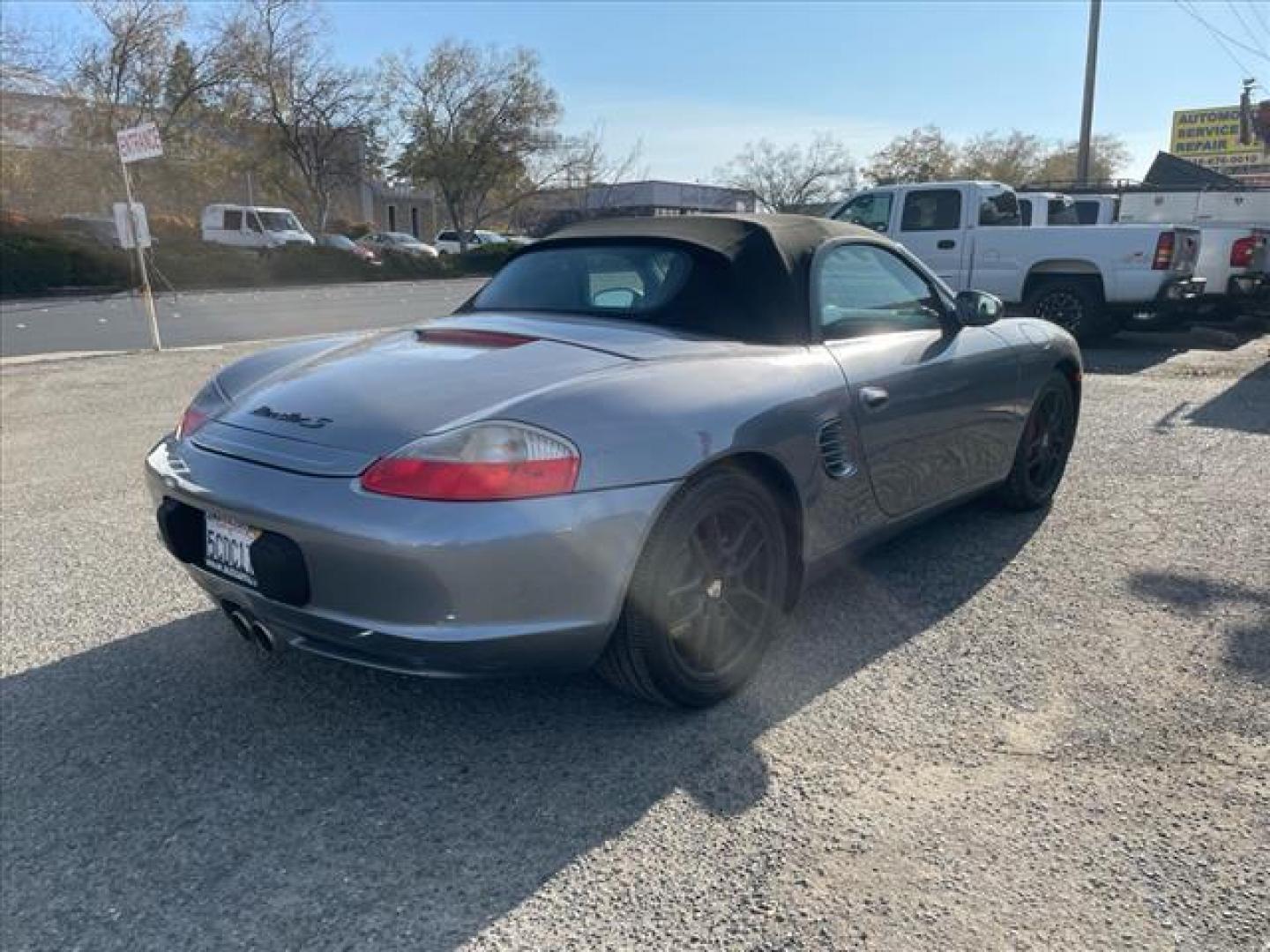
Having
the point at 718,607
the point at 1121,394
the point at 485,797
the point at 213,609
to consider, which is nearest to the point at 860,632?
the point at 718,607

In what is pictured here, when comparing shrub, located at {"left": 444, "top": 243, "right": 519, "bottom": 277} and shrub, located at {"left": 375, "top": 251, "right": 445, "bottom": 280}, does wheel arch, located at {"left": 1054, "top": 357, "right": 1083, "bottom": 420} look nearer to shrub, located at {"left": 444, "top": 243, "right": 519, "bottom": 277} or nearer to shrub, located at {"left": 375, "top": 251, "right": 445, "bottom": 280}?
shrub, located at {"left": 375, "top": 251, "right": 445, "bottom": 280}

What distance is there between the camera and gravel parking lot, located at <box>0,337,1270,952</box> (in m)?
2.00

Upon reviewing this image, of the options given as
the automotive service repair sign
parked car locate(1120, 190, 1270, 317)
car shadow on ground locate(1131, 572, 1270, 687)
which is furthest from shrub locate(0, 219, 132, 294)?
the automotive service repair sign

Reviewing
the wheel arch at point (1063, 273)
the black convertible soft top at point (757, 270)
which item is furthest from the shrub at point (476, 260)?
→ the black convertible soft top at point (757, 270)

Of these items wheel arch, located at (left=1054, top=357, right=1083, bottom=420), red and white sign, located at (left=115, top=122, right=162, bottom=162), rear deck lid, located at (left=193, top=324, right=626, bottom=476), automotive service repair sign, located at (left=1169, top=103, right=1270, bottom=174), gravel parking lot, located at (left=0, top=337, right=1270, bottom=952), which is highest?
automotive service repair sign, located at (left=1169, top=103, right=1270, bottom=174)

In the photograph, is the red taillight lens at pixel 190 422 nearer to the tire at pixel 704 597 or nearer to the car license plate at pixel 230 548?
the car license plate at pixel 230 548

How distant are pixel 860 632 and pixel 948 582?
663 millimetres

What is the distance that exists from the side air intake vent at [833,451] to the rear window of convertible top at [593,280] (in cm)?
69

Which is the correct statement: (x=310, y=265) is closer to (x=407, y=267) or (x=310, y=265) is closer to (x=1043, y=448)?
(x=407, y=267)

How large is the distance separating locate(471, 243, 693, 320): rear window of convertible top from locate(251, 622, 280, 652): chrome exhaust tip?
1.51 m

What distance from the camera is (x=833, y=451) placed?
303 centimetres

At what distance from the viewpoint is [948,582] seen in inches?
149

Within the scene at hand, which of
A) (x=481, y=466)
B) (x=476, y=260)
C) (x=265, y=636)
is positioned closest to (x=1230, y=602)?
(x=481, y=466)

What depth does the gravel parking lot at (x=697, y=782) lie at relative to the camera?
2.00m
